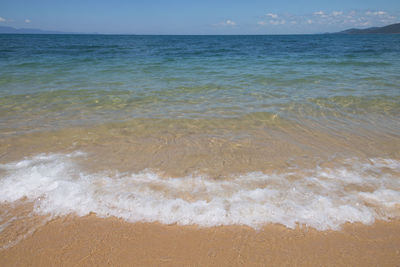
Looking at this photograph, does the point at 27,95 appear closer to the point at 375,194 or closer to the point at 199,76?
the point at 199,76

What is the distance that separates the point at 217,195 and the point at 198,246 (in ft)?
2.13

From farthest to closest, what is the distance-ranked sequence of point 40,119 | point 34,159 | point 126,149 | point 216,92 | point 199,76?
point 199,76
point 216,92
point 40,119
point 126,149
point 34,159

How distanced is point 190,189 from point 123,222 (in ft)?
2.46

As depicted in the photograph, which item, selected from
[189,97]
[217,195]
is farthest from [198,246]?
[189,97]

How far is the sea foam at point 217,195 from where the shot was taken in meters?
2.07

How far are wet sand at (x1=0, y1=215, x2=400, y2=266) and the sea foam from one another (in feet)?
0.32

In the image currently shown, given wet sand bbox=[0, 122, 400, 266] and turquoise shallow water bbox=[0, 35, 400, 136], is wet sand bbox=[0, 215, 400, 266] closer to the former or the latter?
wet sand bbox=[0, 122, 400, 266]

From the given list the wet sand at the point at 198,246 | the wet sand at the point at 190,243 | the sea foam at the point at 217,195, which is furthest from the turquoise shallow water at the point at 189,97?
the wet sand at the point at 198,246

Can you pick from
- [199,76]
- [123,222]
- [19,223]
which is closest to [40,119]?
[19,223]

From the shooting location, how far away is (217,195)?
2.36m

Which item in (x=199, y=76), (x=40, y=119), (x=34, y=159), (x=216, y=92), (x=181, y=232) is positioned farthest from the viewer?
(x=199, y=76)

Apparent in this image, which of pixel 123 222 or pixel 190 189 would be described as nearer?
pixel 123 222

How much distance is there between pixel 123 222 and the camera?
2020 millimetres

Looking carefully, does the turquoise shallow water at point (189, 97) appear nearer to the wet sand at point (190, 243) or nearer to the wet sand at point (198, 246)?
the wet sand at point (190, 243)
